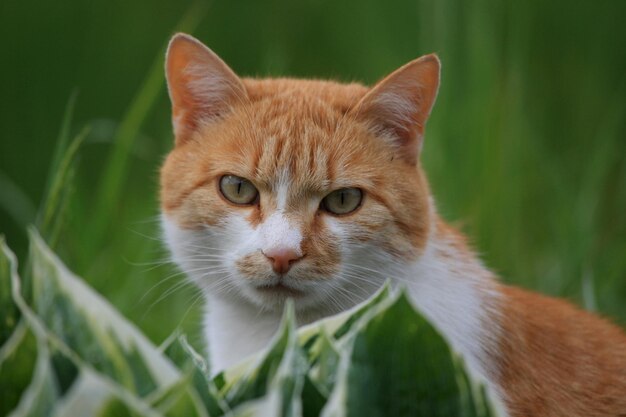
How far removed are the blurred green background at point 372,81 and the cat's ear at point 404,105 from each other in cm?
52

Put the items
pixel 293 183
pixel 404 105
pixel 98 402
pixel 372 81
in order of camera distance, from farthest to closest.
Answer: pixel 372 81 < pixel 404 105 < pixel 293 183 < pixel 98 402

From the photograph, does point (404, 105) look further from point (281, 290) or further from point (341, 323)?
point (341, 323)

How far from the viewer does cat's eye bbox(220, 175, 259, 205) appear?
71.9 inches

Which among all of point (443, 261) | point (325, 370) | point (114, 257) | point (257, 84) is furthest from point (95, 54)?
point (325, 370)

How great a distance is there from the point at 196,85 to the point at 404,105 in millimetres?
435

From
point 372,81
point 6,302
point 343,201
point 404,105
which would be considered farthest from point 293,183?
point 372,81

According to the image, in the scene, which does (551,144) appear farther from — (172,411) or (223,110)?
(172,411)

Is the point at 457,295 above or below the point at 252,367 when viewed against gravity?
below

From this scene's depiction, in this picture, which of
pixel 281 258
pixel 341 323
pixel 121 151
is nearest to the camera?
pixel 341 323

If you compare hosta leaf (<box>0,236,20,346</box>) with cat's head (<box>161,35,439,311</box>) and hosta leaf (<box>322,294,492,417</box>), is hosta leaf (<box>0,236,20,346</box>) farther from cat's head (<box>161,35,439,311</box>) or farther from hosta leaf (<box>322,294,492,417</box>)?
cat's head (<box>161,35,439,311</box>)

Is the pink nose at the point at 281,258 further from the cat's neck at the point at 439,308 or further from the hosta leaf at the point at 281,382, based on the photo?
the hosta leaf at the point at 281,382

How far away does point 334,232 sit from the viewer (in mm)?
1746

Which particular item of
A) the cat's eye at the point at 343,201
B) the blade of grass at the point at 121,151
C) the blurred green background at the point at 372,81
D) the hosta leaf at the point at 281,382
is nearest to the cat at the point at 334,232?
the cat's eye at the point at 343,201

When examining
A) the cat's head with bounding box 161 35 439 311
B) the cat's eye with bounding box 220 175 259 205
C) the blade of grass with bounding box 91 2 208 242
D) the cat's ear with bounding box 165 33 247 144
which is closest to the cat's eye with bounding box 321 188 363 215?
the cat's head with bounding box 161 35 439 311
